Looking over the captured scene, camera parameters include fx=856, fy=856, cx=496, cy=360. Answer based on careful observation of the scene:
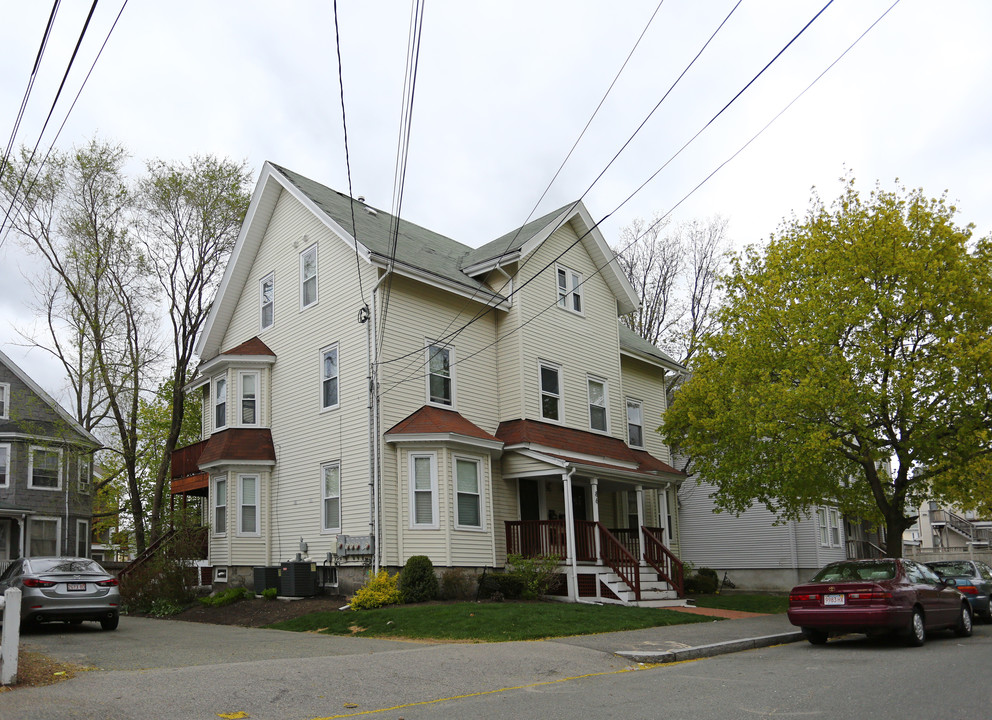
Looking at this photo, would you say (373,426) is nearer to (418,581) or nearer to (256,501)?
(418,581)

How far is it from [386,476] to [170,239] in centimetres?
1486

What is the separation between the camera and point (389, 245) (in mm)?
21703

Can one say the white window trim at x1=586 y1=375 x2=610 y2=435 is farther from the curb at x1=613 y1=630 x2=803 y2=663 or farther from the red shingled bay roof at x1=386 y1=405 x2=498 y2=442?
the curb at x1=613 y1=630 x2=803 y2=663

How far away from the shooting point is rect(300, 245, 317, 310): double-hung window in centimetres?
2253

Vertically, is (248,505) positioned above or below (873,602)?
above

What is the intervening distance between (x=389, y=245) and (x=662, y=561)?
10.9 meters

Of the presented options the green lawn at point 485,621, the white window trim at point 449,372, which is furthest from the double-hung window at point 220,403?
the green lawn at point 485,621

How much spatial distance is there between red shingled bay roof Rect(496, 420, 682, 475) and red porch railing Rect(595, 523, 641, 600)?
189 cm

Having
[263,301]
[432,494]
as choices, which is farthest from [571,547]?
[263,301]

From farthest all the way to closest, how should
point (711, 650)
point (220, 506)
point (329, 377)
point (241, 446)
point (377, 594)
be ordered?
1. point (220, 506)
2. point (241, 446)
3. point (329, 377)
4. point (377, 594)
5. point (711, 650)

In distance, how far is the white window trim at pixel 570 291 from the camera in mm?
24375

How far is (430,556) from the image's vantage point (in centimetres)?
1923

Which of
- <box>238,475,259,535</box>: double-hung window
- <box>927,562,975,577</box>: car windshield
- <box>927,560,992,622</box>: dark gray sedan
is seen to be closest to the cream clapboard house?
<box>238,475,259,535</box>: double-hung window

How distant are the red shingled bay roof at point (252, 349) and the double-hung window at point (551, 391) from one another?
738cm
